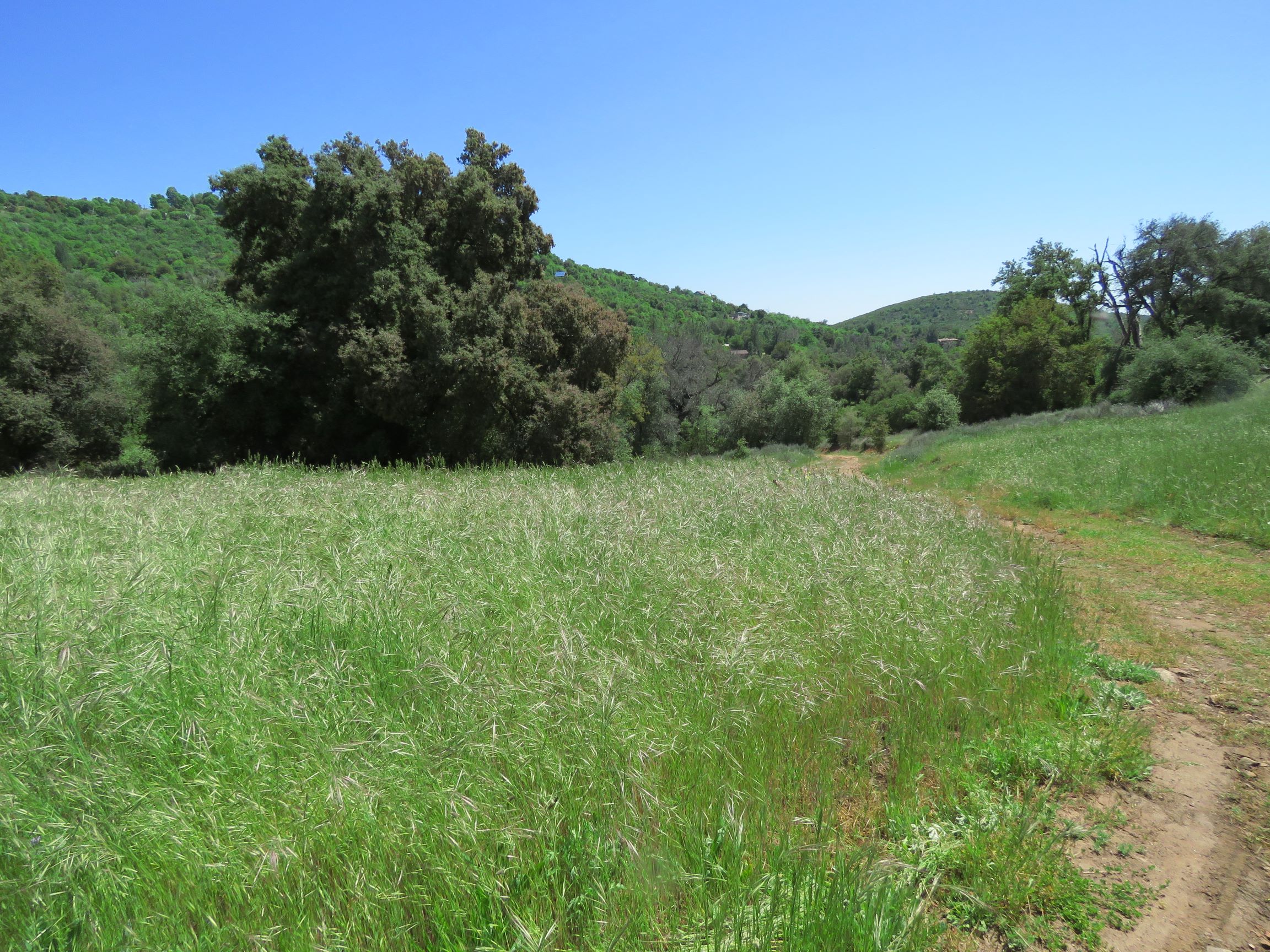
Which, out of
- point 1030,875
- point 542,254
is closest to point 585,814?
point 1030,875

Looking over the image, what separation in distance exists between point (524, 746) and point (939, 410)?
40.8 meters

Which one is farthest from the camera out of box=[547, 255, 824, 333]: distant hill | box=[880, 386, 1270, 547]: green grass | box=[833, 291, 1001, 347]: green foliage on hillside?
box=[833, 291, 1001, 347]: green foliage on hillside

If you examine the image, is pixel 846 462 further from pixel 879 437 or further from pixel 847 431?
pixel 847 431

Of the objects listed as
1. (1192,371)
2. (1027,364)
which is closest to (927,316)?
(1027,364)

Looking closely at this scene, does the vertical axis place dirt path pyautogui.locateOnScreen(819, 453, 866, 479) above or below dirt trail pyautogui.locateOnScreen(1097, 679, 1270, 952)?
above

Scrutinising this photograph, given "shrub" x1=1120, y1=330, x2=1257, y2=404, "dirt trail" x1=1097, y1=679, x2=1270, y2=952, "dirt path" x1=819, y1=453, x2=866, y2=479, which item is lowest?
"dirt trail" x1=1097, y1=679, x2=1270, y2=952

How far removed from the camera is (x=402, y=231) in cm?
1669

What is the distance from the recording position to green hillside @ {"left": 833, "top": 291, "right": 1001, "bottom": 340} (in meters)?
122

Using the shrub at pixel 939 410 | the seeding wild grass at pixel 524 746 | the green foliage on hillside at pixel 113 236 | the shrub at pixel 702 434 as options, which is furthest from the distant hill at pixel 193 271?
the seeding wild grass at pixel 524 746

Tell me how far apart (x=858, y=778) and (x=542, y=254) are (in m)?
19.8

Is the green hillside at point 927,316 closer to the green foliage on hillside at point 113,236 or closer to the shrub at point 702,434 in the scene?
the shrub at point 702,434

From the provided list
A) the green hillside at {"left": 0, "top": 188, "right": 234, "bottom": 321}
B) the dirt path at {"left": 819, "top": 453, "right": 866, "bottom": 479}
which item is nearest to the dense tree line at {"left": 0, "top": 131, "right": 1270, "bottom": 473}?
the dirt path at {"left": 819, "top": 453, "right": 866, "bottom": 479}

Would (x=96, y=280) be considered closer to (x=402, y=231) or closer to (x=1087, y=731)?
(x=402, y=231)

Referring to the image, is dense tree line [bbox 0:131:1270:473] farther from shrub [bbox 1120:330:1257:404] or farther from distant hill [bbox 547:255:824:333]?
distant hill [bbox 547:255:824:333]
